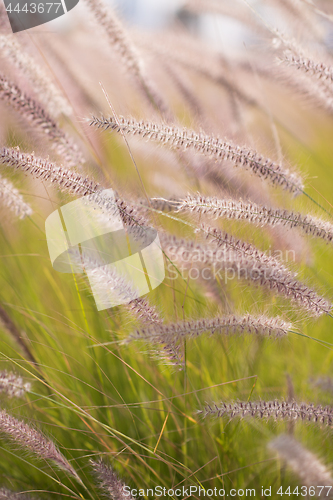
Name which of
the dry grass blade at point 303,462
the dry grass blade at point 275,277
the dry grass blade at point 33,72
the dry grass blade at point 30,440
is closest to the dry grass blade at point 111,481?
the dry grass blade at point 30,440

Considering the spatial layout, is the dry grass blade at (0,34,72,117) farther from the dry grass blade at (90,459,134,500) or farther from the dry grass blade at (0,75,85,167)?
the dry grass blade at (90,459,134,500)

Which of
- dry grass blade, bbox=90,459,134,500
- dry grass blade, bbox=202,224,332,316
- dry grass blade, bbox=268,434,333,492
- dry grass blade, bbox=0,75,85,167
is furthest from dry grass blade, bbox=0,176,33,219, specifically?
dry grass blade, bbox=268,434,333,492

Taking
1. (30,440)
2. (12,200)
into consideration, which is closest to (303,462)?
(30,440)

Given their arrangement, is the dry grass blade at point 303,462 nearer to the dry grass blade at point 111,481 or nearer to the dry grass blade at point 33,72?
the dry grass blade at point 111,481

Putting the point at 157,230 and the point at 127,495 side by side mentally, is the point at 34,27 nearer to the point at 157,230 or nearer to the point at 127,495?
the point at 157,230

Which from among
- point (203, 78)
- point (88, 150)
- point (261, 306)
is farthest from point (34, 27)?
point (261, 306)

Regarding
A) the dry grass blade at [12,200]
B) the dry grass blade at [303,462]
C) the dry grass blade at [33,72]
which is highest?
the dry grass blade at [33,72]

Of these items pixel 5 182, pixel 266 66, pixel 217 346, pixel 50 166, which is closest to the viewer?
pixel 50 166

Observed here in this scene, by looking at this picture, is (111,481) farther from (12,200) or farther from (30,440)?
(12,200)

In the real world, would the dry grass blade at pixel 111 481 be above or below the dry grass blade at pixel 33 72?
below

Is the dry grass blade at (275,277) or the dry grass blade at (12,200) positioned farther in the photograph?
the dry grass blade at (12,200)

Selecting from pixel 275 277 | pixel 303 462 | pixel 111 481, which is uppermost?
pixel 275 277
